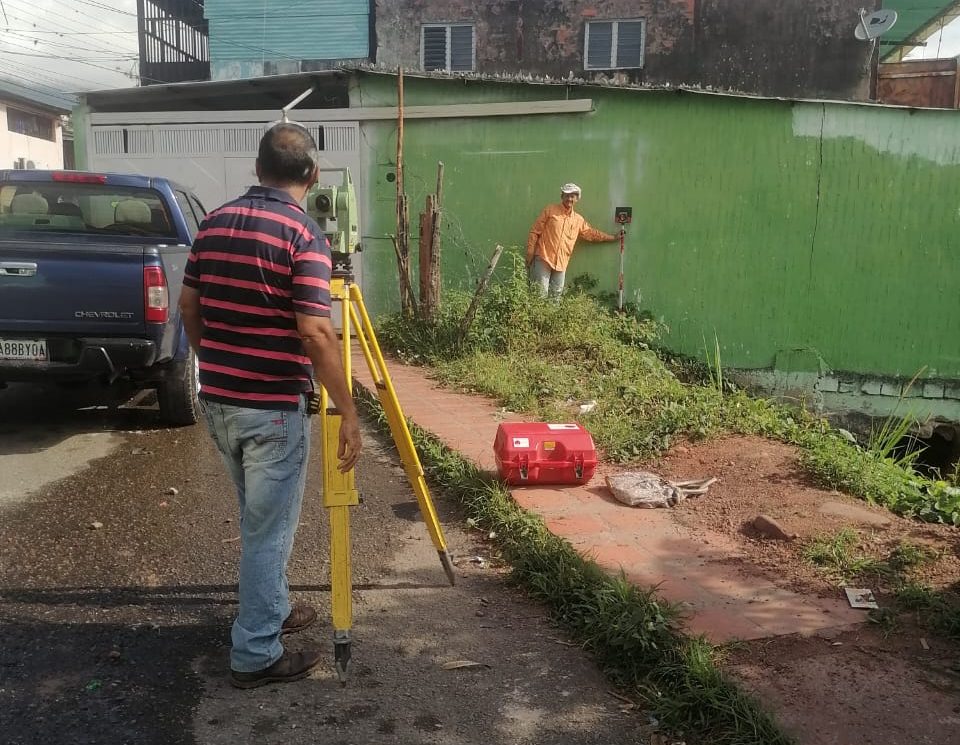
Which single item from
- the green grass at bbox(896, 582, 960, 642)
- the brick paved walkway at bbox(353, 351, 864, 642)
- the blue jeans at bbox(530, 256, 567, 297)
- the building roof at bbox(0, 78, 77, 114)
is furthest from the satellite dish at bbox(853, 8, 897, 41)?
the building roof at bbox(0, 78, 77, 114)

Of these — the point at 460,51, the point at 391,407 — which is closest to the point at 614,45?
the point at 460,51

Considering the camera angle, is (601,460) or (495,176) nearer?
(601,460)

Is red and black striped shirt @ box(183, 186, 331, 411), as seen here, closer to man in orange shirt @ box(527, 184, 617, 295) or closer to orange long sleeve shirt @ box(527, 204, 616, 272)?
man in orange shirt @ box(527, 184, 617, 295)

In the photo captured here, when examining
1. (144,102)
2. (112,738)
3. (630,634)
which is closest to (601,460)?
(630,634)

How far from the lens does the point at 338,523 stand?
2.73 metres

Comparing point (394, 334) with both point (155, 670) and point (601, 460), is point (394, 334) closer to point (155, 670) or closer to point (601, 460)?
point (601, 460)

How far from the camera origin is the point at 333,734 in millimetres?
2547

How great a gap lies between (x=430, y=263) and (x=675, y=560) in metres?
5.55

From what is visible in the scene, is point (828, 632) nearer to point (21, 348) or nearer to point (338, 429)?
point (338, 429)

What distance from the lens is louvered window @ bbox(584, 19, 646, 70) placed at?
54.1 ft

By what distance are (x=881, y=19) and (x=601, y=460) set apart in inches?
459

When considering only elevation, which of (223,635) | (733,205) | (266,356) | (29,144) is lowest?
(223,635)

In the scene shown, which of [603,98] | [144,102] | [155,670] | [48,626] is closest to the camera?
[155,670]

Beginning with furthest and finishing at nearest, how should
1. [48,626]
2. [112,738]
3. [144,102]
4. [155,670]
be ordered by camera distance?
[144,102] < [48,626] < [155,670] < [112,738]
